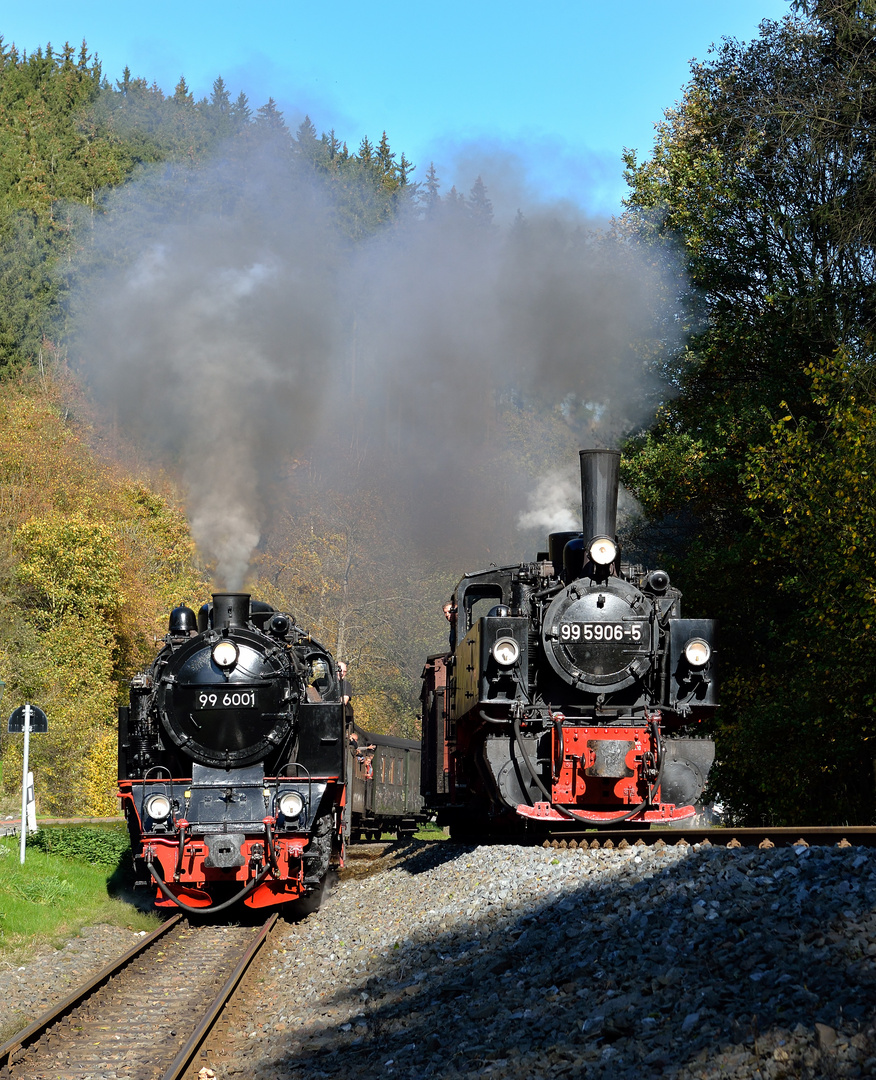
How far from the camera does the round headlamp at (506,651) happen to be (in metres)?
11.1

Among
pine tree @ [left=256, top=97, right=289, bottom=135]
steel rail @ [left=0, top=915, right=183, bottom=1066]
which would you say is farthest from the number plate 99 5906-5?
pine tree @ [left=256, top=97, right=289, bottom=135]

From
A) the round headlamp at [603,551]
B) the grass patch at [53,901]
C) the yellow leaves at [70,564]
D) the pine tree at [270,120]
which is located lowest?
the grass patch at [53,901]

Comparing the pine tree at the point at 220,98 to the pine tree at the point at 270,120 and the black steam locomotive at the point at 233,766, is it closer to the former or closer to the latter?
the pine tree at the point at 270,120

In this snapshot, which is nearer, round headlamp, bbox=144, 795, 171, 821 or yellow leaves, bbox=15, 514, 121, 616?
round headlamp, bbox=144, 795, 171, 821

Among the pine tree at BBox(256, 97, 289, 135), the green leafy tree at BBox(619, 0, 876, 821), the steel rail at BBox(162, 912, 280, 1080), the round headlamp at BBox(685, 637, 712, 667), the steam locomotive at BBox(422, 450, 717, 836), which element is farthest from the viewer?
the pine tree at BBox(256, 97, 289, 135)

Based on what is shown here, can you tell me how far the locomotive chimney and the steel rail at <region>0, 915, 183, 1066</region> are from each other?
11.8 ft

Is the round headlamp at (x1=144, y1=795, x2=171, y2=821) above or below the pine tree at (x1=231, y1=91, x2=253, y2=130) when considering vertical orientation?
below

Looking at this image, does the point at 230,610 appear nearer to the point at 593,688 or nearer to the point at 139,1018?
the point at 593,688

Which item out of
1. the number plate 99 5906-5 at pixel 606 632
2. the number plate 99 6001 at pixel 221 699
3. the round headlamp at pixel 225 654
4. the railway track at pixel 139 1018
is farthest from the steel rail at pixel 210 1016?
the number plate 99 5906-5 at pixel 606 632

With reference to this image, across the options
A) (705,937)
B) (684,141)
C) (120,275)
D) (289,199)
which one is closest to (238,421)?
(120,275)

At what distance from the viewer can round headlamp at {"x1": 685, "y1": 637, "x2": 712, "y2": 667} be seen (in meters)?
11.3

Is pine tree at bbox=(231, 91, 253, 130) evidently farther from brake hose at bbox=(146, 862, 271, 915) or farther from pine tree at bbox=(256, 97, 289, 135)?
brake hose at bbox=(146, 862, 271, 915)

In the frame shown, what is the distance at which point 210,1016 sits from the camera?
729cm

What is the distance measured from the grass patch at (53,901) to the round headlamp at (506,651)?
508 centimetres
